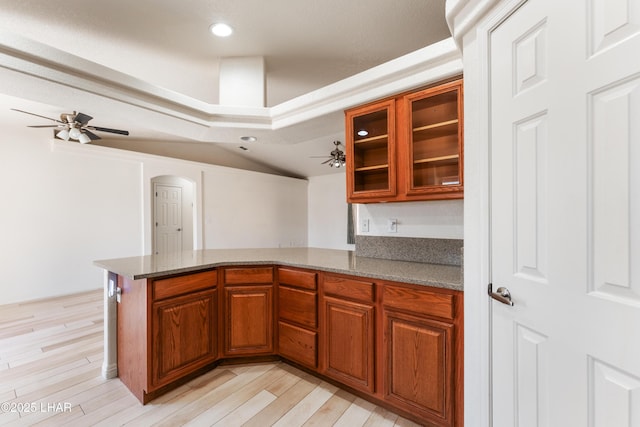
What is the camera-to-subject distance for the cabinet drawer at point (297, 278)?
2066mm

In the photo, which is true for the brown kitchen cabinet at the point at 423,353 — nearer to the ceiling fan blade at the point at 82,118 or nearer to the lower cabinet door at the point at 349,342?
the lower cabinet door at the point at 349,342

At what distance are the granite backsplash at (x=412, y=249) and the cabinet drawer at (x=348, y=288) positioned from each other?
549mm

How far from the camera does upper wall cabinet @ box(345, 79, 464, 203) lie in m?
1.81

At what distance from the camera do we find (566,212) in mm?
931

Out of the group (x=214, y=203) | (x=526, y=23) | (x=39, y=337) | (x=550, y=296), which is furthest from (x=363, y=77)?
(x=214, y=203)

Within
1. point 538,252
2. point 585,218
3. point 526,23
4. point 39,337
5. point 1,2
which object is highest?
point 1,2

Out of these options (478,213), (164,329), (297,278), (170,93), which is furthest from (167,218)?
(478,213)

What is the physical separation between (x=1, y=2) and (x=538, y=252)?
3378mm

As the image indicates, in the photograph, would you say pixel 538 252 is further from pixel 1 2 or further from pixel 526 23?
pixel 1 2

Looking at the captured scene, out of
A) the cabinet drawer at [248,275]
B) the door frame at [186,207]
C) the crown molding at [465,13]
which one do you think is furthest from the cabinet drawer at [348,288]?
the door frame at [186,207]

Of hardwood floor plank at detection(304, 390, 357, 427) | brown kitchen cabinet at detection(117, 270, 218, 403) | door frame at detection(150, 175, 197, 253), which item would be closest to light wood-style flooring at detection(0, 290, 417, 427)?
hardwood floor plank at detection(304, 390, 357, 427)

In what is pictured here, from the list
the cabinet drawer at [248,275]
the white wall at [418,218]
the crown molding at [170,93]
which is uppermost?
the crown molding at [170,93]

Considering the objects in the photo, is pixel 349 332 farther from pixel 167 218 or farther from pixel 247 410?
pixel 167 218

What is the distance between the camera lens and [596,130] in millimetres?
853
